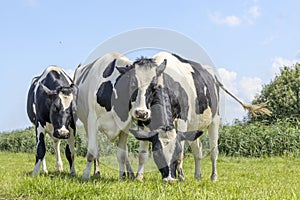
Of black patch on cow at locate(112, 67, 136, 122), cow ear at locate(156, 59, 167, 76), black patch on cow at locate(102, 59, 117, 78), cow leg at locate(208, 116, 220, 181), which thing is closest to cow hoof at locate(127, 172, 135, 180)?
black patch on cow at locate(112, 67, 136, 122)

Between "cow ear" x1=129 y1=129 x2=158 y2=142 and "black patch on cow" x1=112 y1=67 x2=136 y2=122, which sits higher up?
"black patch on cow" x1=112 y1=67 x2=136 y2=122

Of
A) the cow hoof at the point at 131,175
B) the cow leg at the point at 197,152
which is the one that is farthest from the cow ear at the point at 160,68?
the cow leg at the point at 197,152

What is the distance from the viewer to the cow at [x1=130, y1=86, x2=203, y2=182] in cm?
618

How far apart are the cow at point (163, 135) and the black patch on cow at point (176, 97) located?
0.61 feet

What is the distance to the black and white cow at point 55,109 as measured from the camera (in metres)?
7.88

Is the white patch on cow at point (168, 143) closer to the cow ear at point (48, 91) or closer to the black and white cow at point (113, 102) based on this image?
the black and white cow at point (113, 102)

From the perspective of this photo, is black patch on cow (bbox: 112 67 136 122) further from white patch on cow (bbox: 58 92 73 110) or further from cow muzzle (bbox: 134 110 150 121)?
white patch on cow (bbox: 58 92 73 110)

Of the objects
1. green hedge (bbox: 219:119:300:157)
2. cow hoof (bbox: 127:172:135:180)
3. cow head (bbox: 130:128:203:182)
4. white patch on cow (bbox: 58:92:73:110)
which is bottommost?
green hedge (bbox: 219:119:300:157)

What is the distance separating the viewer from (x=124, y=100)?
23.2 feet

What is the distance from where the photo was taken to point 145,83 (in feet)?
21.6

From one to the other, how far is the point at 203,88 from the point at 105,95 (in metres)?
2.08

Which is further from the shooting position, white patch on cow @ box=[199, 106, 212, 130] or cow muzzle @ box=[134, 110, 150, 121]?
white patch on cow @ box=[199, 106, 212, 130]

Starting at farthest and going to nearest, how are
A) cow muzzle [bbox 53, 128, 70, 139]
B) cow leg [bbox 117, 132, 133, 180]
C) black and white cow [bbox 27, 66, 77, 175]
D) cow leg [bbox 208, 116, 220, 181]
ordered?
cow leg [bbox 208, 116, 220, 181]
black and white cow [bbox 27, 66, 77, 175]
cow muzzle [bbox 53, 128, 70, 139]
cow leg [bbox 117, 132, 133, 180]

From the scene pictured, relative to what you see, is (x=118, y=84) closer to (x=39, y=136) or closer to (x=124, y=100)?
(x=124, y=100)
